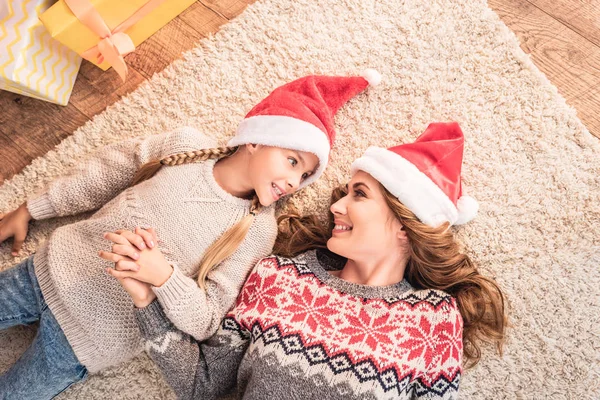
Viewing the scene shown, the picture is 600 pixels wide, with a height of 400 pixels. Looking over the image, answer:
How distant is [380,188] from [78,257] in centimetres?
68

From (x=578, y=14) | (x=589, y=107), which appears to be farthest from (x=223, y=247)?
(x=578, y=14)

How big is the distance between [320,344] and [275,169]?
15.2 inches

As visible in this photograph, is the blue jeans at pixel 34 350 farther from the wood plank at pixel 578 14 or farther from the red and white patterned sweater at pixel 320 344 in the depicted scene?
the wood plank at pixel 578 14

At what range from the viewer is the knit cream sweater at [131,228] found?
1.17 m

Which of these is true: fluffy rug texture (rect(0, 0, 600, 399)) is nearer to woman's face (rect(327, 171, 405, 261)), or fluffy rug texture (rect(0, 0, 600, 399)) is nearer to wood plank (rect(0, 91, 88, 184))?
wood plank (rect(0, 91, 88, 184))

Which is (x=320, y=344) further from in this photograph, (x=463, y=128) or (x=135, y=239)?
(x=463, y=128)

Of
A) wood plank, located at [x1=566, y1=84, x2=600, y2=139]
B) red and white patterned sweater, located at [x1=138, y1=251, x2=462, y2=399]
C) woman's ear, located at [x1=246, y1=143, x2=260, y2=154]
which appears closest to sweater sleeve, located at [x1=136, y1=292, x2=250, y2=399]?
red and white patterned sweater, located at [x1=138, y1=251, x2=462, y2=399]

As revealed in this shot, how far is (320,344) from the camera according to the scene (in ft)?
3.75

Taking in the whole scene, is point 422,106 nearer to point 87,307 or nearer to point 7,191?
point 87,307

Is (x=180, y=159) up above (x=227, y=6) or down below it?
below

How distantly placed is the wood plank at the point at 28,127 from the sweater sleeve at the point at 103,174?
169 millimetres

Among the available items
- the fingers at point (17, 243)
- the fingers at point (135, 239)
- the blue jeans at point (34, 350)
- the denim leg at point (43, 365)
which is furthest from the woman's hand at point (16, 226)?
the fingers at point (135, 239)

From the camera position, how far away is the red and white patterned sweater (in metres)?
1.12

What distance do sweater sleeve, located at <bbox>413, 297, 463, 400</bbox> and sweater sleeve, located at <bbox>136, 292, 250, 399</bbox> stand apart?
0.40 m
